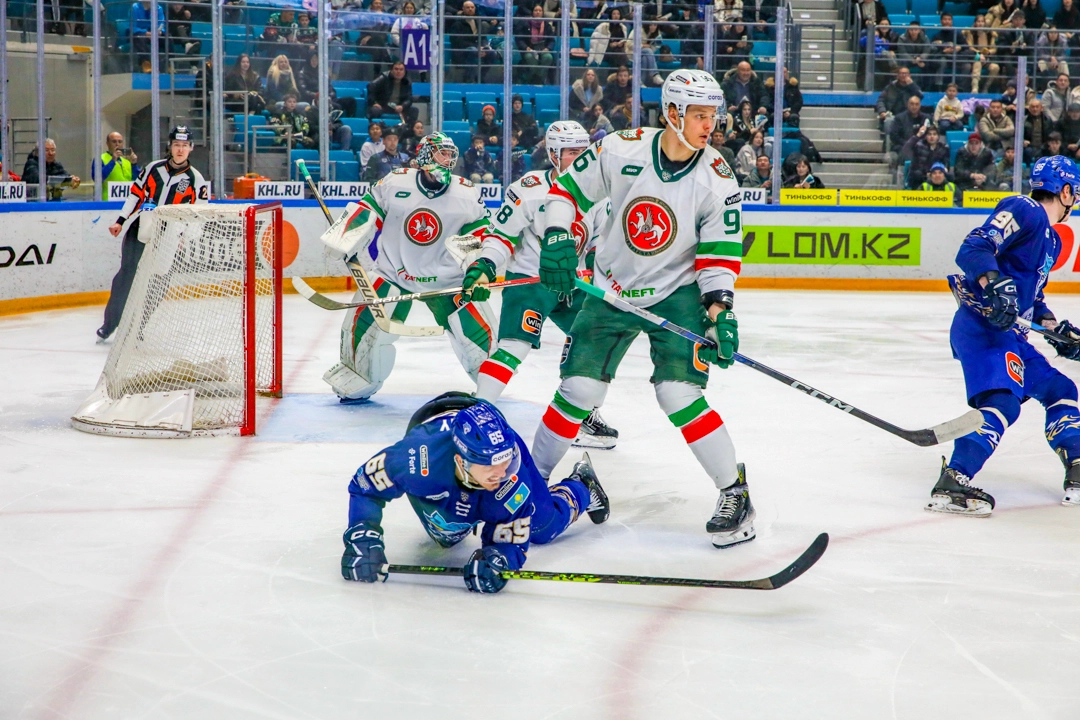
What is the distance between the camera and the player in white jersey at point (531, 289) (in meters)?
4.23

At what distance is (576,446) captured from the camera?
438 centimetres

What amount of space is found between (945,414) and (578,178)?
2574 mm

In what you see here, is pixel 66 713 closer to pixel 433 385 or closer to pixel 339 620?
pixel 339 620

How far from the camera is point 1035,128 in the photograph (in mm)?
9930

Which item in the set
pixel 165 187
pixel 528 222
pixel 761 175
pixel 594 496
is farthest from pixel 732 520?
pixel 761 175

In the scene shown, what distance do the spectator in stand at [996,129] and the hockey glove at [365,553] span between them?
862cm

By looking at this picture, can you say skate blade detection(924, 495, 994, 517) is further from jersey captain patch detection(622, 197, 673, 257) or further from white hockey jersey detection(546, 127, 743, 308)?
jersey captain patch detection(622, 197, 673, 257)

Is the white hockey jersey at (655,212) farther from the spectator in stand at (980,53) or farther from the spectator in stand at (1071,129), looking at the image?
the spectator in stand at (980,53)

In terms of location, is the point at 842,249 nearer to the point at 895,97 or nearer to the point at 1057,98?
the point at 895,97

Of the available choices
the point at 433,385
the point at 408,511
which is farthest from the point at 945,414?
the point at 408,511

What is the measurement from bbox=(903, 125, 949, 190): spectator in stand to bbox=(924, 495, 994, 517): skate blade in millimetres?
6987

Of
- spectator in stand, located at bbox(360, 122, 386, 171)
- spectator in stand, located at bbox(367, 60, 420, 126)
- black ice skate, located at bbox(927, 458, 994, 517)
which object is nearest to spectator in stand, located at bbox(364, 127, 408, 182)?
spectator in stand, located at bbox(360, 122, 386, 171)

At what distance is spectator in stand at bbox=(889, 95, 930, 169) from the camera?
10148 mm

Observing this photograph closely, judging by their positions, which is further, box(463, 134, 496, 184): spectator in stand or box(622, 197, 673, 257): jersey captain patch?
box(463, 134, 496, 184): spectator in stand
